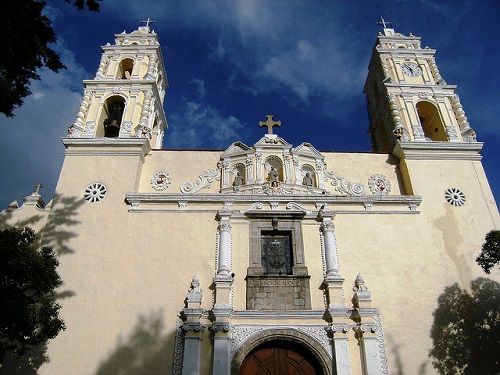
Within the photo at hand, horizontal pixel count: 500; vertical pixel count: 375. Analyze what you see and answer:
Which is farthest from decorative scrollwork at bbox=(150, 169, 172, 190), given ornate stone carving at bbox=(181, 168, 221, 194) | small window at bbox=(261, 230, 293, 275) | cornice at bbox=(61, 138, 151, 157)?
small window at bbox=(261, 230, 293, 275)

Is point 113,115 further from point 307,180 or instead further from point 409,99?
point 409,99

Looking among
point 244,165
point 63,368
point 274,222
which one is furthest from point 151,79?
point 63,368

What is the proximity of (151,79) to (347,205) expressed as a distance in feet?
27.2

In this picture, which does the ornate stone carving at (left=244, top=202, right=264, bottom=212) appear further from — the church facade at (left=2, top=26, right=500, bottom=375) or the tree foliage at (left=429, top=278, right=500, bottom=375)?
the tree foliage at (left=429, top=278, right=500, bottom=375)

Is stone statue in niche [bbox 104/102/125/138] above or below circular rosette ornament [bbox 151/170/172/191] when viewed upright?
above

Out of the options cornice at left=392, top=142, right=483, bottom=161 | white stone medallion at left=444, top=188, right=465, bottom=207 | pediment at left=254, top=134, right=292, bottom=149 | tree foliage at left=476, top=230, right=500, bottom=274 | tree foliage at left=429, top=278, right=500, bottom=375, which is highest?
pediment at left=254, top=134, right=292, bottom=149

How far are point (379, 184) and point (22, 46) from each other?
10.3m

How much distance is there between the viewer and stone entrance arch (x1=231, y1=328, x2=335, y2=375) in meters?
10.6

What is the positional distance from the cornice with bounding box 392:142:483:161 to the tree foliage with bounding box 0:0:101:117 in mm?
10103

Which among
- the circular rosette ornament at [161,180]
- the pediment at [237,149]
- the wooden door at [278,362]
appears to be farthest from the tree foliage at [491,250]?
the circular rosette ornament at [161,180]

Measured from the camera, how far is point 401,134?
48.2 feet

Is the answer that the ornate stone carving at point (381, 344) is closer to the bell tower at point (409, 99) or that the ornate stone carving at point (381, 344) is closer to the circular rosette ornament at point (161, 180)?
the bell tower at point (409, 99)

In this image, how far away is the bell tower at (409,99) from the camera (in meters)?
15.1

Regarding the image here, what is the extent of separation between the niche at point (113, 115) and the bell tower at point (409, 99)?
369 inches
